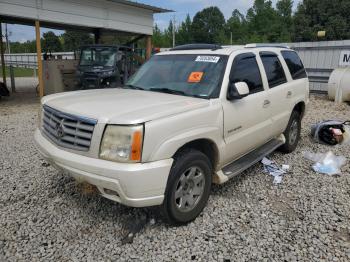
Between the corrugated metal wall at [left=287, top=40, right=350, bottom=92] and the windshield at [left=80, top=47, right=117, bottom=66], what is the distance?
25.7 ft

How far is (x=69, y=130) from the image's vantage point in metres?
3.12

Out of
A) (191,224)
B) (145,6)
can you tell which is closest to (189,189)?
(191,224)

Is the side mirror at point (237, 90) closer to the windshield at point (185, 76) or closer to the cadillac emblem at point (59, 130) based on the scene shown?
the windshield at point (185, 76)

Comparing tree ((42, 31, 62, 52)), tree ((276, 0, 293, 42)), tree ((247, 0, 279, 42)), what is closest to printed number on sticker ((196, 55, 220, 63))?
tree ((42, 31, 62, 52))

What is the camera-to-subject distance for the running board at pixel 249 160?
3.93 m

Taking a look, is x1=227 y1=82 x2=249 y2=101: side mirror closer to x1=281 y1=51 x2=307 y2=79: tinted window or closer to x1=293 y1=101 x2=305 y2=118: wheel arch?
x1=281 y1=51 x2=307 y2=79: tinted window

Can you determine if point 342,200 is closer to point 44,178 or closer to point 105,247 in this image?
point 105,247

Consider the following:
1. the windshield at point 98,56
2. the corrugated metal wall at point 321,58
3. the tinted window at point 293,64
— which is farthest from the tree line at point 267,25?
the tinted window at point 293,64

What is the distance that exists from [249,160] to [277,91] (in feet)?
4.05

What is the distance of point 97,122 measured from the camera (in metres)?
2.88

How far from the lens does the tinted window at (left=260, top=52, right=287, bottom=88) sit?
15.6 ft

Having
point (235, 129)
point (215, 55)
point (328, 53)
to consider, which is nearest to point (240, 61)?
point (215, 55)

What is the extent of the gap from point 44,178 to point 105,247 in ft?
6.47

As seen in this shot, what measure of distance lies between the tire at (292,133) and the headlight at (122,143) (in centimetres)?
355
